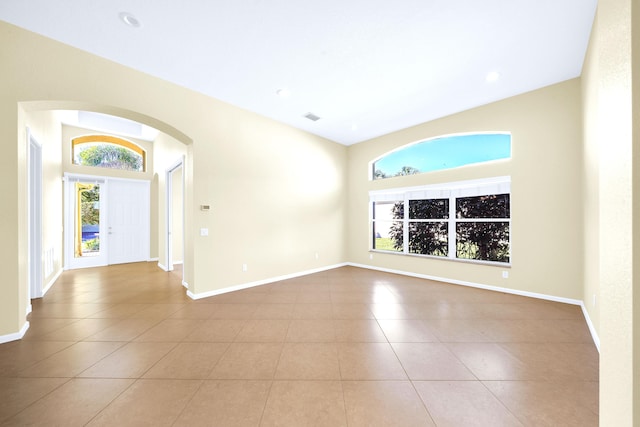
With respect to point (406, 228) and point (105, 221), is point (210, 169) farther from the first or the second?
point (105, 221)

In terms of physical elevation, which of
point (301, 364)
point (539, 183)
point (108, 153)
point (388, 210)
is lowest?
point (301, 364)

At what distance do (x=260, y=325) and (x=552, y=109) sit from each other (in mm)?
5433

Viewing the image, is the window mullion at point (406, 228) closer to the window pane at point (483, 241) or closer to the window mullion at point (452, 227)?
the window mullion at point (452, 227)

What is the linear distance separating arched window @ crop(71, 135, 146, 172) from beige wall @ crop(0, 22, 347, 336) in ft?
14.2

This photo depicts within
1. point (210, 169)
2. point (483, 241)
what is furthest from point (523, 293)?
point (210, 169)

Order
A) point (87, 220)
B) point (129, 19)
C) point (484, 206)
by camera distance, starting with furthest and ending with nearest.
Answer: point (87, 220) → point (484, 206) → point (129, 19)

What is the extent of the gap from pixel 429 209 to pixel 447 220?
461 mm

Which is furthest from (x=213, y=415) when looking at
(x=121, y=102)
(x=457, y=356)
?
(x=121, y=102)

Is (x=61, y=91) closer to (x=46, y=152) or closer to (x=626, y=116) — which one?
(x=46, y=152)

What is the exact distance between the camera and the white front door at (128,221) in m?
6.70

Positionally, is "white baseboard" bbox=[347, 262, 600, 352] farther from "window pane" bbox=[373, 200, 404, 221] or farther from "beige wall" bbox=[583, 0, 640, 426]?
"beige wall" bbox=[583, 0, 640, 426]

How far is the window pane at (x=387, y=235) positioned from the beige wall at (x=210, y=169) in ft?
3.09

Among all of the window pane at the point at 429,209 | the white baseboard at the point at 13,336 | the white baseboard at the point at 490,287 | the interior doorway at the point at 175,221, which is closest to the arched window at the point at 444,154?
the window pane at the point at 429,209

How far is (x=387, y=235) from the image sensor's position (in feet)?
20.3
